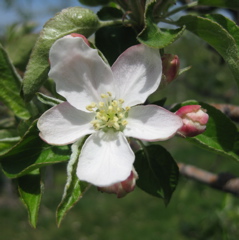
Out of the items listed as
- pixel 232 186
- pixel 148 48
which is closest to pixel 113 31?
pixel 148 48

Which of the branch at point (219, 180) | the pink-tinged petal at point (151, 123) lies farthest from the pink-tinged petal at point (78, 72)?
the branch at point (219, 180)

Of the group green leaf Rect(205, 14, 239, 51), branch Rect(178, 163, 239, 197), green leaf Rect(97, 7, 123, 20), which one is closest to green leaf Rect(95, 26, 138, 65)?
green leaf Rect(97, 7, 123, 20)

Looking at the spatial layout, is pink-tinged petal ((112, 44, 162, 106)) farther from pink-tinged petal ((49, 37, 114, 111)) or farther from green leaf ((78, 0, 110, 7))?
green leaf ((78, 0, 110, 7))

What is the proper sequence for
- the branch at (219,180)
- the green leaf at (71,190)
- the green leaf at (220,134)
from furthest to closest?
the branch at (219,180), the green leaf at (220,134), the green leaf at (71,190)

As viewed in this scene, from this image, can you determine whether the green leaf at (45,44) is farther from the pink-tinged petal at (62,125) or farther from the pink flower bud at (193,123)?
the pink flower bud at (193,123)

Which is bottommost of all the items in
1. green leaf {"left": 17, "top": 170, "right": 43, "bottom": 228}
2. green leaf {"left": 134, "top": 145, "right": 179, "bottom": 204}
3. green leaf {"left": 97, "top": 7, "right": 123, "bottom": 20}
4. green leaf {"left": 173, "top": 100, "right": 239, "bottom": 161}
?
green leaf {"left": 17, "top": 170, "right": 43, "bottom": 228}

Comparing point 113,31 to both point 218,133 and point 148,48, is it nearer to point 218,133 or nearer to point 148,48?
point 148,48

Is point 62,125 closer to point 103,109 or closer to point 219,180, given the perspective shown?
point 103,109
